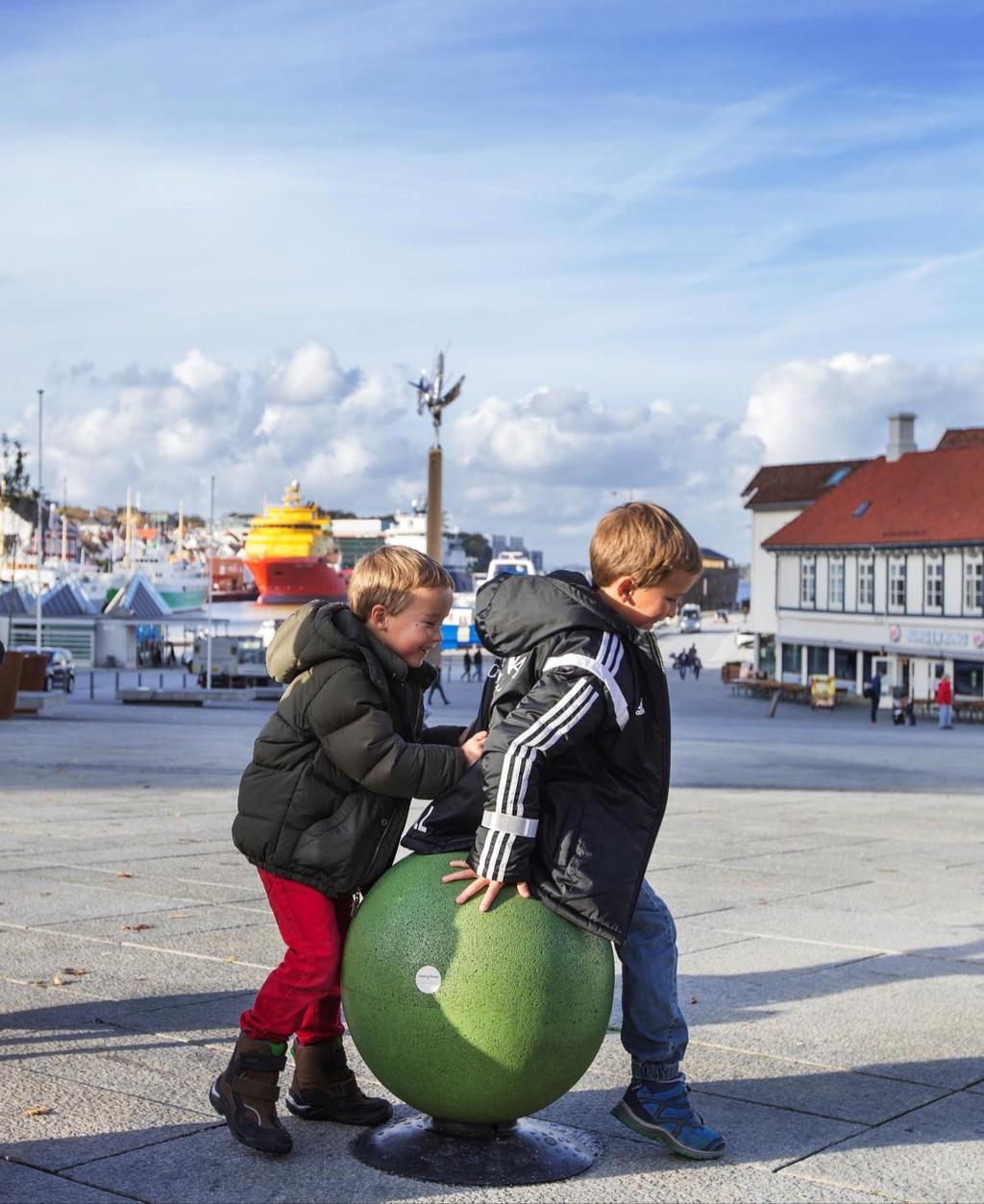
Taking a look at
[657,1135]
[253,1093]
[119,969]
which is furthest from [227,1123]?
[119,969]

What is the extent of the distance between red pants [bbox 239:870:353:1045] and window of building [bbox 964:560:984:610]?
58.9 m

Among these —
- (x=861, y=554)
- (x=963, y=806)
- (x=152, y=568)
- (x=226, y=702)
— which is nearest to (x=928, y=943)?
(x=963, y=806)

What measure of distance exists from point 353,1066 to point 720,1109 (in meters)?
1.20

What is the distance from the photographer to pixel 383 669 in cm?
451

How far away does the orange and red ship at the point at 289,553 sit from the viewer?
15612 centimetres

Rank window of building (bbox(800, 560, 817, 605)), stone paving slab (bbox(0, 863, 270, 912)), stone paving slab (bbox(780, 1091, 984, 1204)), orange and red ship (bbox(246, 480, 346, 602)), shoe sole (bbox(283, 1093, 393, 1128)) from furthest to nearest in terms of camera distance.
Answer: orange and red ship (bbox(246, 480, 346, 602)) < window of building (bbox(800, 560, 817, 605)) < stone paving slab (bbox(0, 863, 270, 912)) < shoe sole (bbox(283, 1093, 393, 1128)) < stone paving slab (bbox(780, 1091, 984, 1204))

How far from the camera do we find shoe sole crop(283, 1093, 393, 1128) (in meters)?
4.66

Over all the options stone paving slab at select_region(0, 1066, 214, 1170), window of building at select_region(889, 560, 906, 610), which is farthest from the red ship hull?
stone paving slab at select_region(0, 1066, 214, 1170)

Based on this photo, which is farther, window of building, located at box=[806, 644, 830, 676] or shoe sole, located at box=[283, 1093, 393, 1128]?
window of building, located at box=[806, 644, 830, 676]

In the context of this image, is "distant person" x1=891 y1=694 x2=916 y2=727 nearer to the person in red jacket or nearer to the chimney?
the person in red jacket

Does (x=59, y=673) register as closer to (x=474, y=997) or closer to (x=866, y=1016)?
(x=866, y=1016)

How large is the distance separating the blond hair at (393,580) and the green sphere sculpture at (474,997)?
71cm

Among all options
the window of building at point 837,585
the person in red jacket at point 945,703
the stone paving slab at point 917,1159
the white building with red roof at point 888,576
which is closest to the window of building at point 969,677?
the white building with red roof at point 888,576

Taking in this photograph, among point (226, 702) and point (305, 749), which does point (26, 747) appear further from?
point (226, 702)
